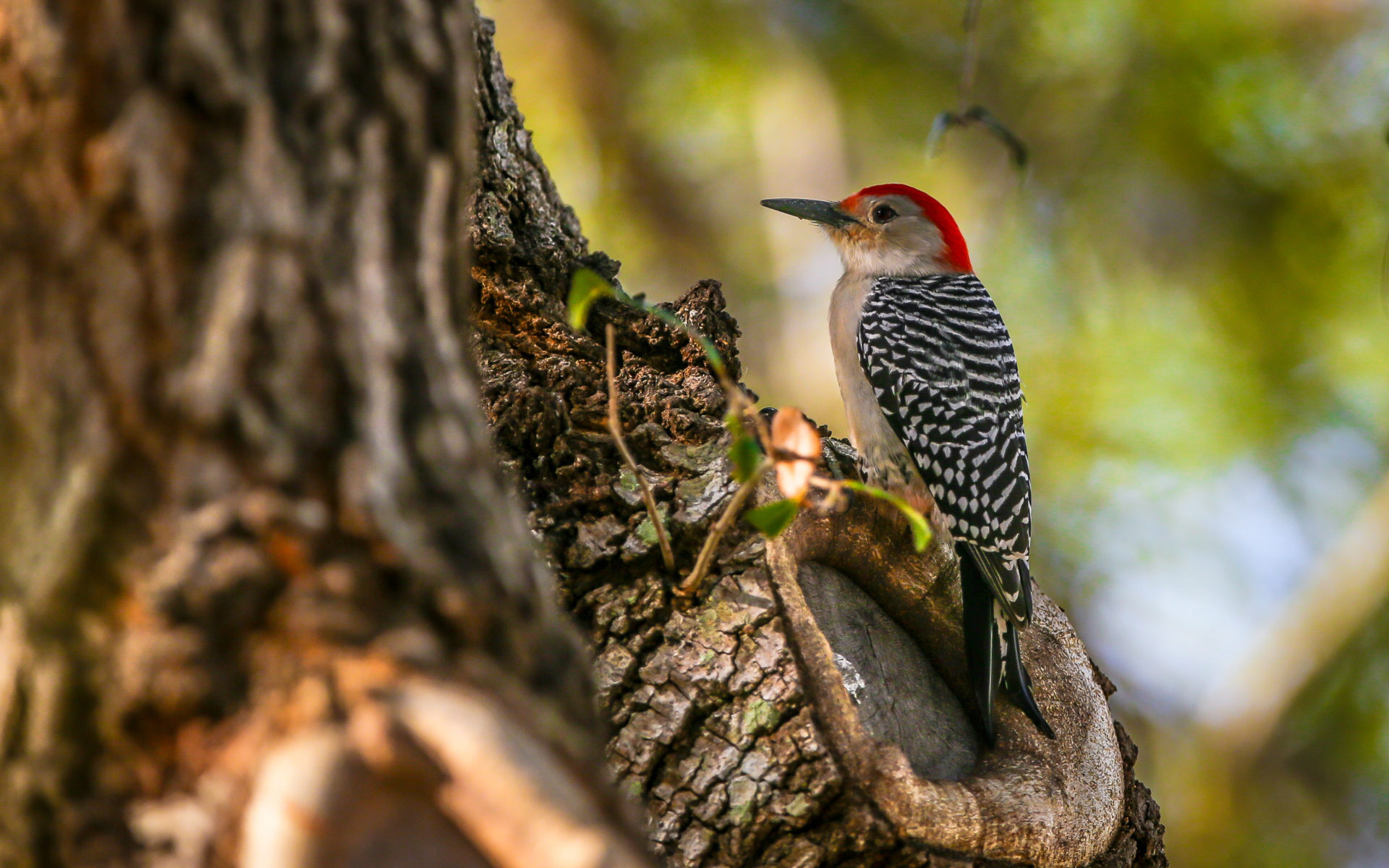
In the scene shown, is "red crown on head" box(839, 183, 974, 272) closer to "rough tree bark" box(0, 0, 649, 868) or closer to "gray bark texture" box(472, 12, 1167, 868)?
"gray bark texture" box(472, 12, 1167, 868)

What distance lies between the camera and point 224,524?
3.67 ft

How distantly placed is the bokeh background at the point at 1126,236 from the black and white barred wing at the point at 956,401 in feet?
8.42

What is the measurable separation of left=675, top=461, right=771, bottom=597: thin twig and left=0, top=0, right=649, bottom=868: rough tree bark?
0.74 metres

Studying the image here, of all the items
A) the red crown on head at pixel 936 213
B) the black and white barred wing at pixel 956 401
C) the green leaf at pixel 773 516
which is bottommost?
the green leaf at pixel 773 516

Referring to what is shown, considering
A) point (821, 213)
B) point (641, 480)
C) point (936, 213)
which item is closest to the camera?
point (641, 480)

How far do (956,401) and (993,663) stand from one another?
4.87ft

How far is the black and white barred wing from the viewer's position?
382 centimetres

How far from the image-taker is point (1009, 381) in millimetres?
4434

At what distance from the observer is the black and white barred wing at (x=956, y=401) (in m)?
3.82

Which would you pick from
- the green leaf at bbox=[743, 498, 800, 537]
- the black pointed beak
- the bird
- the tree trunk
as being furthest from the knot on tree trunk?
the black pointed beak

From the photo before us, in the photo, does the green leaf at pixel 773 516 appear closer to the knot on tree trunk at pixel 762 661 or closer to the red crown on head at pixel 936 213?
the knot on tree trunk at pixel 762 661

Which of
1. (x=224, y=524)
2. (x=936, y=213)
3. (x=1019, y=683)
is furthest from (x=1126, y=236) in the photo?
(x=224, y=524)

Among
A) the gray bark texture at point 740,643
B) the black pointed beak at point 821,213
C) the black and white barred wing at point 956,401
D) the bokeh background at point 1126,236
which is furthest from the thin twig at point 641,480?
the bokeh background at point 1126,236

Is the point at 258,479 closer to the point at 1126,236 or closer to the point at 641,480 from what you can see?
the point at 641,480
